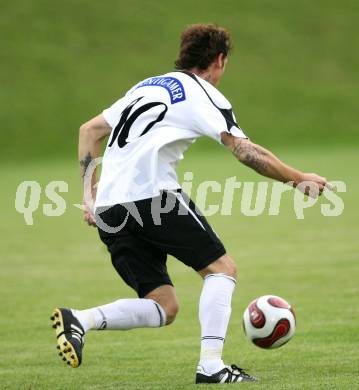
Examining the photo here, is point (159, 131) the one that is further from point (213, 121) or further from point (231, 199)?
point (231, 199)

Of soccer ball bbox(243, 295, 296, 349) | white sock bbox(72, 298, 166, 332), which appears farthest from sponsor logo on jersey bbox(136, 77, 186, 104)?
soccer ball bbox(243, 295, 296, 349)

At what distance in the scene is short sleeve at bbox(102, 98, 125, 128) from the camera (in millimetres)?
6988

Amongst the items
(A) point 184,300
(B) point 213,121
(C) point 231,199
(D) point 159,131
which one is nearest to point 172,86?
(D) point 159,131

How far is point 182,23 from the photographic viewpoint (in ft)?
199

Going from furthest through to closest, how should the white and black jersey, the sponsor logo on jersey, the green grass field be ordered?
the green grass field → the sponsor logo on jersey → the white and black jersey

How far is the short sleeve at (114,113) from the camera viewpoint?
275 inches

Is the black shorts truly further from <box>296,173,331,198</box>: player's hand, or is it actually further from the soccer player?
<box>296,173,331,198</box>: player's hand

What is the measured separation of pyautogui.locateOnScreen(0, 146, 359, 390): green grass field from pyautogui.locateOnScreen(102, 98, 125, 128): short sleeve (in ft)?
5.70

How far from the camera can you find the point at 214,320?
21.3 feet

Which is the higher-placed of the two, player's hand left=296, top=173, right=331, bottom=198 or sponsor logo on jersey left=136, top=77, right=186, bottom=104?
sponsor logo on jersey left=136, top=77, right=186, bottom=104

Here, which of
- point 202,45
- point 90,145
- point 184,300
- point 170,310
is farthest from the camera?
point 184,300

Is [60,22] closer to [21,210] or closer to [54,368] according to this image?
[21,210]

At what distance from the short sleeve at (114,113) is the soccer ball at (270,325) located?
156 centimetres

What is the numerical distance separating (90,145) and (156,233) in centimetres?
110
